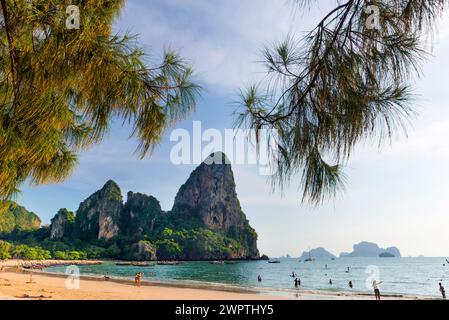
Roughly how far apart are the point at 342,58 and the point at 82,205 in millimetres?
91536

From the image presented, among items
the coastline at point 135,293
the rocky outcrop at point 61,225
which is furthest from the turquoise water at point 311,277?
the rocky outcrop at point 61,225

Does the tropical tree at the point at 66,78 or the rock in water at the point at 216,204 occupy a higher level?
the rock in water at the point at 216,204

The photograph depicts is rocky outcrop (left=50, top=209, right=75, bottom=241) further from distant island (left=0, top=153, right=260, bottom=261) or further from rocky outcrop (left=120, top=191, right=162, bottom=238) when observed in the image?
rocky outcrop (left=120, top=191, right=162, bottom=238)

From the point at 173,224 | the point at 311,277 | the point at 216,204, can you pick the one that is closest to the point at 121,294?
the point at 311,277

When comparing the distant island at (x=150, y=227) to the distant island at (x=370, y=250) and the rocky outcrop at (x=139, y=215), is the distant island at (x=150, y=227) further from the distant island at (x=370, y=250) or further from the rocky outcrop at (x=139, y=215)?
the distant island at (x=370, y=250)

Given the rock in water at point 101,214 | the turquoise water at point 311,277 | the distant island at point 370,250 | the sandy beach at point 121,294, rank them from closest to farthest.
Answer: the sandy beach at point 121,294
the turquoise water at point 311,277
the rock in water at point 101,214
the distant island at point 370,250

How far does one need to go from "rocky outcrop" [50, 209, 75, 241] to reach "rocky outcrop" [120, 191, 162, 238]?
11.7 m

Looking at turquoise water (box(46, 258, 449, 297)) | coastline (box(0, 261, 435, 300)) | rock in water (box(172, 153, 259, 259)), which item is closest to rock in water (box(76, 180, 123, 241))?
rock in water (box(172, 153, 259, 259))

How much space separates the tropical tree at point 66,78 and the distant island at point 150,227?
69.7 metres

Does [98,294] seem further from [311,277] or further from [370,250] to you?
[370,250]

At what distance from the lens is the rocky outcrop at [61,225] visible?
260 feet

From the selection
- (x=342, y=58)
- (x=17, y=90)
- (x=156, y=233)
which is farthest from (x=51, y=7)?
(x=156, y=233)

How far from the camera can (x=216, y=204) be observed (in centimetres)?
9488
